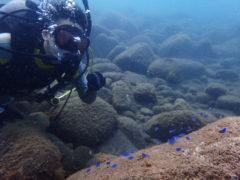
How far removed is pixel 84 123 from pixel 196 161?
10.5 feet

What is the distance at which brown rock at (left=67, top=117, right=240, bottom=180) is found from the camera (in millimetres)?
1552

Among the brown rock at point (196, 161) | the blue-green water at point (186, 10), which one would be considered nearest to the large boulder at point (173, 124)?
the brown rock at point (196, 161)

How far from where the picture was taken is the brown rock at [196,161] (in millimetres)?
1552

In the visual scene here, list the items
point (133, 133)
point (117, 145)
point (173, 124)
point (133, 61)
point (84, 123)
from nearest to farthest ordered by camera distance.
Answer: point (84, 123)
point (117, 145)
point (173, 124)
point (133, 133)
point (133, 61)

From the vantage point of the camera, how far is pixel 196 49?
2117cm

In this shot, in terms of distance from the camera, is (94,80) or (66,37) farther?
(94,80)

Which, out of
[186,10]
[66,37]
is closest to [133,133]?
[66,37]

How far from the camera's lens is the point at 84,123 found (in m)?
4.30

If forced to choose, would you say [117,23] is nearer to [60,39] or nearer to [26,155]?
[60,39]

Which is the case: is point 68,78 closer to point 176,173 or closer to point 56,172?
point 56,172

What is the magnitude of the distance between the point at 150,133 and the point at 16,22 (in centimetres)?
490

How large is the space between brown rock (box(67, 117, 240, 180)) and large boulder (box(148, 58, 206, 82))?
1070 centimetres

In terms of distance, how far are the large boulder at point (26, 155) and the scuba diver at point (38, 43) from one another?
53 cm

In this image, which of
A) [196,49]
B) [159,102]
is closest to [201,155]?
[159,102]
